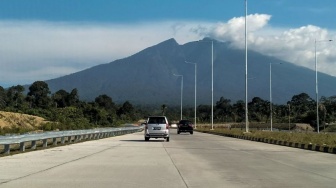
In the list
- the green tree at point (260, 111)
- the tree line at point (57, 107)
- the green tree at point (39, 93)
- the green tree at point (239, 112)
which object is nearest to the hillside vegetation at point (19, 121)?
the tree line at point (57, 107)

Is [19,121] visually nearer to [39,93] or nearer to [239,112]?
[39,93]

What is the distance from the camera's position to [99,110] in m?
94.6

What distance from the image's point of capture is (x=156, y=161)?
19.3m

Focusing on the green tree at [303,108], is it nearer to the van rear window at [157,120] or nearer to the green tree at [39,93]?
the green tree at [39,93]

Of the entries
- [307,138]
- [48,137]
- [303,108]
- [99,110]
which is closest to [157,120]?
[307,138]

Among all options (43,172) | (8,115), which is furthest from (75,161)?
(8,115)

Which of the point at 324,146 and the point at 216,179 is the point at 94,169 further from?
the point at 324,146

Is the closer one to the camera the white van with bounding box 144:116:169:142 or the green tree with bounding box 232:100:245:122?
the white van with bounding box 144:116:169:142

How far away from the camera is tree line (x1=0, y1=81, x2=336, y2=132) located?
268ft

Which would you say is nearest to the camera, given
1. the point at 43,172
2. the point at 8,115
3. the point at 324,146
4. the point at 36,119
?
the point at 43,172

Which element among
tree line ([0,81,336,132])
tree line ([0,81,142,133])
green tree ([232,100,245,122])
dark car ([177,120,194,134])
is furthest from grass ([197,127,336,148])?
green tree ([232,100,245,122])

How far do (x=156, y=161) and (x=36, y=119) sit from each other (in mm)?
50573

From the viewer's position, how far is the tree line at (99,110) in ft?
268

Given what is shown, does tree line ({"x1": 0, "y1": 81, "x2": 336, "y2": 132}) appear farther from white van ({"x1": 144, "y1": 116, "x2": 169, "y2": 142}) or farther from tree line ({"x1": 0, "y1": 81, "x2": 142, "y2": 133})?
white van ({"x1": 144, "y1": 116, "x2": 169, "y2": 142})
